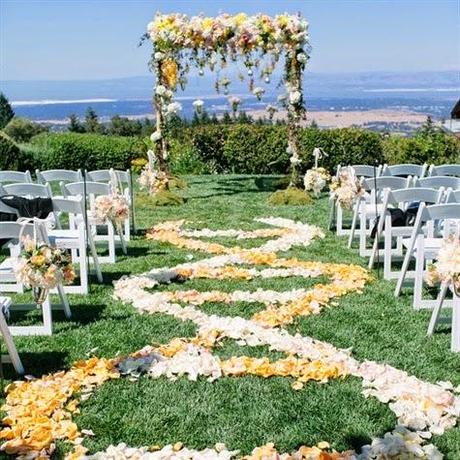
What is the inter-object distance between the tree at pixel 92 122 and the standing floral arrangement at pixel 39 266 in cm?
2165

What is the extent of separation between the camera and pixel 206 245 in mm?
9852

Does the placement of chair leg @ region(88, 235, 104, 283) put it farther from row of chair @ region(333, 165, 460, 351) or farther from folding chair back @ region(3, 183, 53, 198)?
row of chair @ region(333, 165, 460, 351)

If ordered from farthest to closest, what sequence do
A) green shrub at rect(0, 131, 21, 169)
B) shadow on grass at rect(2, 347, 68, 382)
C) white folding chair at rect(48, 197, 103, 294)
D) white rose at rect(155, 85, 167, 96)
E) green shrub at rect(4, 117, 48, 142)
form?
green shrub at rect(4, 117, 48, 142) < green shrub at rect(0, 131, 21, 169) < white rose at rect(155, 85, 167, 96) < white folding chair at rect(48, 197, 103, 294) < shadow on grass at rect(2, 347, 68, 382)

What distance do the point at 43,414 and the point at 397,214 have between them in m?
5.46

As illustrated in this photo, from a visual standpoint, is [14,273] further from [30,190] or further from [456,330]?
[456,330]

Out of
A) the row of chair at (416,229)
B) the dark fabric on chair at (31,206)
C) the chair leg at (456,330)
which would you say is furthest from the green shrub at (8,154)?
the chair leg at (456,330)

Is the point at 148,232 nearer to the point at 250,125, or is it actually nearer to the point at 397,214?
the point at 397,214

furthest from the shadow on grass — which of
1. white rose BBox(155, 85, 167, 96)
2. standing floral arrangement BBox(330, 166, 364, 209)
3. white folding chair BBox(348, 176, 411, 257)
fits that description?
white rose BBox(155, 85, 167, 96)

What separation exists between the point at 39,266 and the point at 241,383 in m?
1.81

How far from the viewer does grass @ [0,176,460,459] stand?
419 centimetres

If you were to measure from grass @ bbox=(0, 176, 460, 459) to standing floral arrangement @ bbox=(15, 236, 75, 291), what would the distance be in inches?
23.9

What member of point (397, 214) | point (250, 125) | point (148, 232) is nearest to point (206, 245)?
point (148, 232)

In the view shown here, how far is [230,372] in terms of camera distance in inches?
201

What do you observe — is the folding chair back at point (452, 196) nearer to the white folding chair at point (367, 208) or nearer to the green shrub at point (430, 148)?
the white folding chair at point (367, 208)
